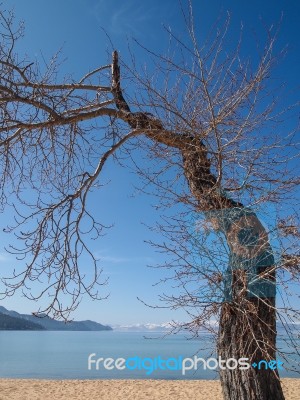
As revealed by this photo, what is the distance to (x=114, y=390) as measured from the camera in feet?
54.3

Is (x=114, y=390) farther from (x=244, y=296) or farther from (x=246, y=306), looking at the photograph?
(x=244, y=296)

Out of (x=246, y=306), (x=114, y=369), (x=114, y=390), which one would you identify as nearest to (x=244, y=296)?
(x=246, y=306)

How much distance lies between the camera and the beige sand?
14922 mm

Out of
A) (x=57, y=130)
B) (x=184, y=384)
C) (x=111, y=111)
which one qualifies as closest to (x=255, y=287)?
(x=111, y=111)

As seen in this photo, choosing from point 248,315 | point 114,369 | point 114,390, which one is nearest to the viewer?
point 248,315

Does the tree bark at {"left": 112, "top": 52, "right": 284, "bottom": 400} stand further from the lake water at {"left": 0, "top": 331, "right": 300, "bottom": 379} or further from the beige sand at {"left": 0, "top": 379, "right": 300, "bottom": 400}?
the beige sand at {"left": 0, "top": 379, "right": 300, "bottom": 400}

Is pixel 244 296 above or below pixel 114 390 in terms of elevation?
above

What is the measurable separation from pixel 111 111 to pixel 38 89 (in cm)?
89

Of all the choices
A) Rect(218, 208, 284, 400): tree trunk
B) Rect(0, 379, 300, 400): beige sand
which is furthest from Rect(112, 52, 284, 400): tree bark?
Rect(0, 379, 300, 400): beige sand

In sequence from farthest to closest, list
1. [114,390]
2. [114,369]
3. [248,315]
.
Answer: [114,369], [114,390], [248,315]

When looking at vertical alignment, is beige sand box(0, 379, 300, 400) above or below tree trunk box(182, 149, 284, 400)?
below

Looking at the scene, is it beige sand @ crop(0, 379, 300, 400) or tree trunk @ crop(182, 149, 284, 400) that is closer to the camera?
tree trunk @ crop(182, 149, 284, 400)

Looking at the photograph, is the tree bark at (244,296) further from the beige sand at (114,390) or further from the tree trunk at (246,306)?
the beige sand at (114,390)

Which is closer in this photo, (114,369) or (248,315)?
(248,315)
